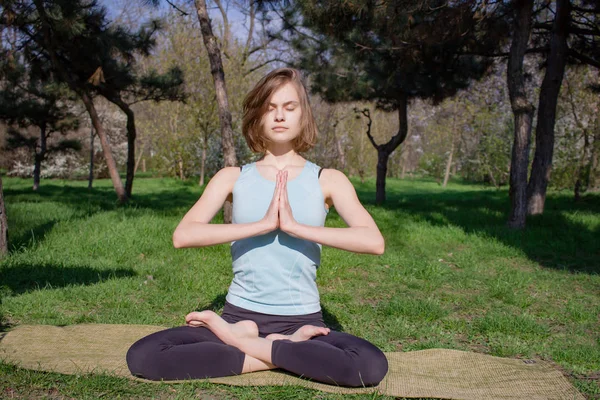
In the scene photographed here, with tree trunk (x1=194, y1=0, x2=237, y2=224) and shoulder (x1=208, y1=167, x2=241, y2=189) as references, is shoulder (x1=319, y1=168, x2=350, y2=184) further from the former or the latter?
tree trunk (x1=194, y1=0, x2=237, y2=224)

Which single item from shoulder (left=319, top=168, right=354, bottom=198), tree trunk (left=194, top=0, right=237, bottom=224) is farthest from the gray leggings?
tree trunk (left=194, top=0, right=237, bottom=224)

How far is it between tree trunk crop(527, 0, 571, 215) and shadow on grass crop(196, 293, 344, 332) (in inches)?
213

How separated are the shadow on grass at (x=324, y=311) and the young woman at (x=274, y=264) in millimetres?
1102

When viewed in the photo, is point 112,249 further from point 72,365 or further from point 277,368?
point 277,368

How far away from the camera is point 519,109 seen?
6.67m

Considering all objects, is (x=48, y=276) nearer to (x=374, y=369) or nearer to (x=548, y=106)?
(x=374, y=369)

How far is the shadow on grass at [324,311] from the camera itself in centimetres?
339

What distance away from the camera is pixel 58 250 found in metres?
4.98

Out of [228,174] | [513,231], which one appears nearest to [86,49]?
[513,231]

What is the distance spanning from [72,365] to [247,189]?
1.10 meters

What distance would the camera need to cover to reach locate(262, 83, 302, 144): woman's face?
2230 mm

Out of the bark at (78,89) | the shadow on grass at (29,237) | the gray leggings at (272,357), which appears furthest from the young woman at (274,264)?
the bark at (78,89)

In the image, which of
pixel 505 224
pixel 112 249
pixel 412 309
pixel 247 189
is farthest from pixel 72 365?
pixel 505 224

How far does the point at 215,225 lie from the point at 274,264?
0.29 meters
